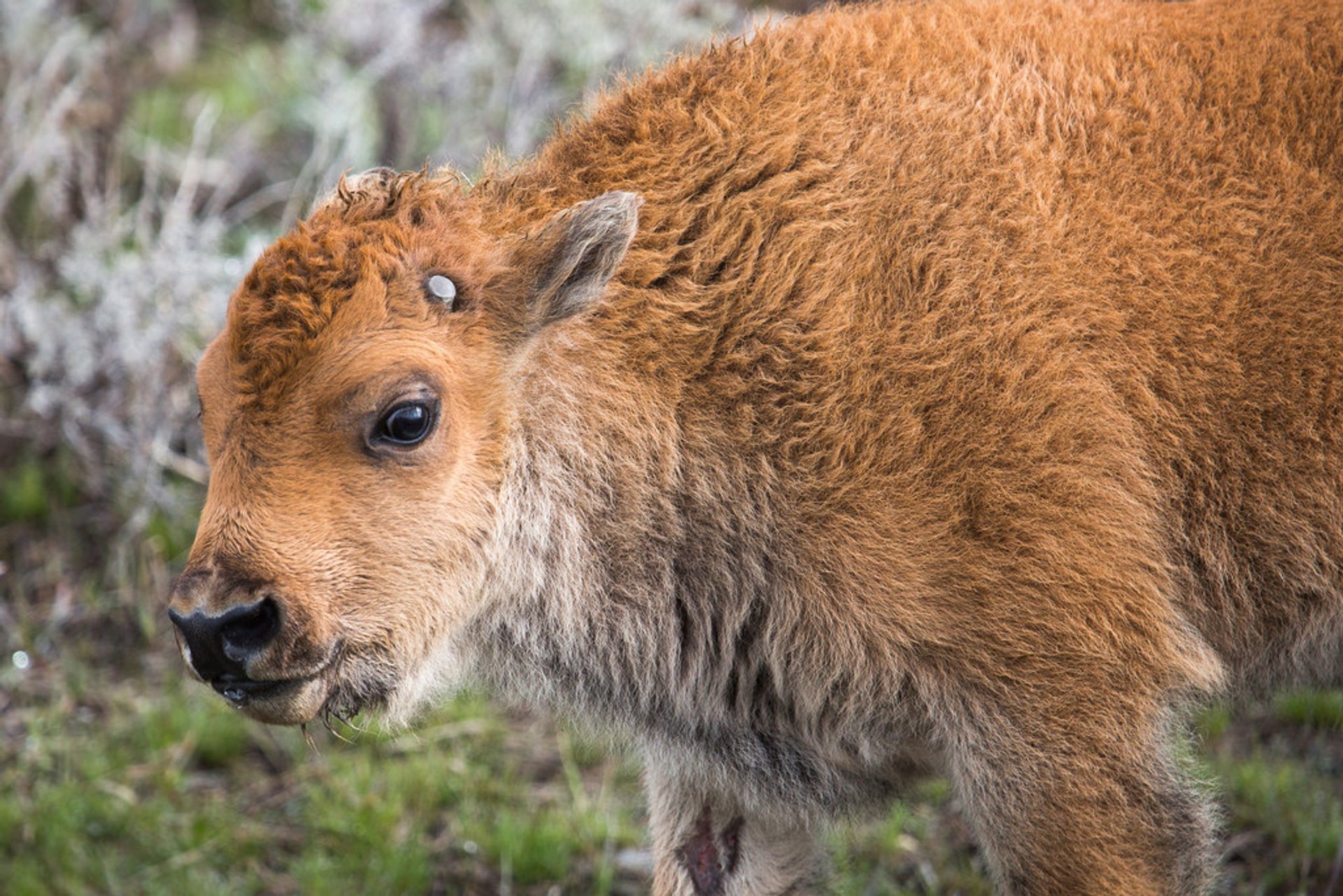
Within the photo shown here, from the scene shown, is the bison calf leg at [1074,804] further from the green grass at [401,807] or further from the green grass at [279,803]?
the green grass at [279,803]

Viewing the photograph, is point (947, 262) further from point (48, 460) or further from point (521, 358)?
point (48, 460)

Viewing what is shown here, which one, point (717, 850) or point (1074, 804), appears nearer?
point (1074, 804)

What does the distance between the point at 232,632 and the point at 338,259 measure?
103 centimetres

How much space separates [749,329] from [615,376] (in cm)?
41

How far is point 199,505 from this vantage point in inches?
295

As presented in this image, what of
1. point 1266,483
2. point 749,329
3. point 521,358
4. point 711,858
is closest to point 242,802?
point 711,858

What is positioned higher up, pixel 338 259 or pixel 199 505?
pixel 338 259

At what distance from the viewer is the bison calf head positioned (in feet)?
12.2

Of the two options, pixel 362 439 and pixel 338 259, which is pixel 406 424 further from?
pixel 338 259

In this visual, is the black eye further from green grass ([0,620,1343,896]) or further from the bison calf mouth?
green grass ([0,620,1343,896])

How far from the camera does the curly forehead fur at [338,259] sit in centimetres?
383

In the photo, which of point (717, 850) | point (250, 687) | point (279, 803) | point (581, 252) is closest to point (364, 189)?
point (581, 252)

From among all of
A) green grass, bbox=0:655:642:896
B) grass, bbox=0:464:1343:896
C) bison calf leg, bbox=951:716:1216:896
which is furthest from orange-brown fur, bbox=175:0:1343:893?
green grass, bbox=0:655:642:896

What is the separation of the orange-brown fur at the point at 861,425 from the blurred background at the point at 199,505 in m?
0.51
